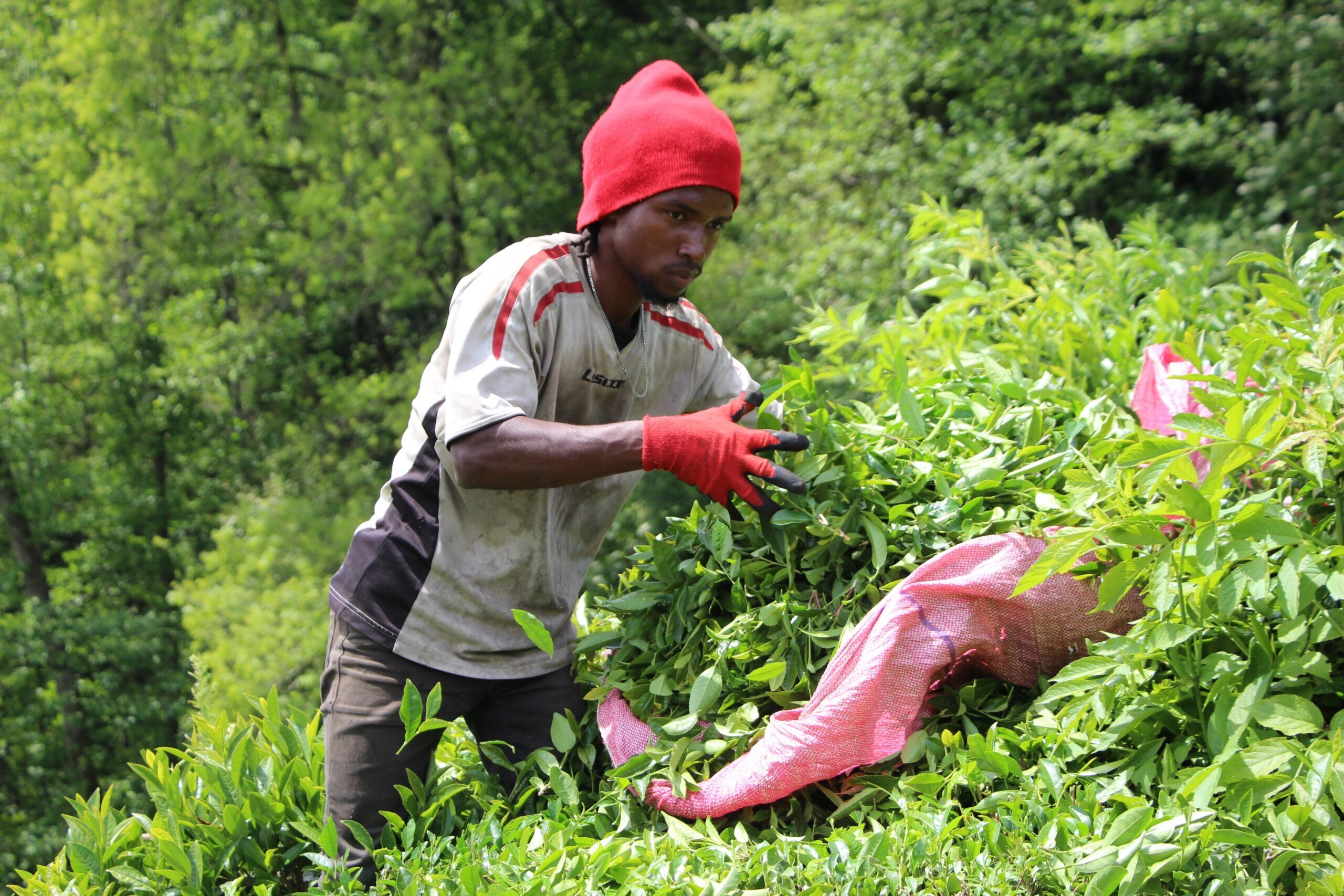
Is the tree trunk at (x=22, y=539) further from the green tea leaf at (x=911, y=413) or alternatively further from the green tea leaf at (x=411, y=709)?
the green tea leaf at (x=911, y=413)

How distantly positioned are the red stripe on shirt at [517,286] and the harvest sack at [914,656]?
86cm

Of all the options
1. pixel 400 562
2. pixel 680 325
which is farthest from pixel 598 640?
pixel 680 325

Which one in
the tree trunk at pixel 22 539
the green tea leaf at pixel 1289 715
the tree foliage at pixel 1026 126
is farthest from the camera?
the tree trunk at pixel 22 539

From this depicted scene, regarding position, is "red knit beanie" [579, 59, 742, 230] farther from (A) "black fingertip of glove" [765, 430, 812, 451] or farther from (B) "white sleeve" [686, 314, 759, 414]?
(A) "black fingertip of glove" [765, 430, 812, 451]

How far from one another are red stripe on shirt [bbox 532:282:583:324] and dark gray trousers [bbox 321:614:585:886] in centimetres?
77

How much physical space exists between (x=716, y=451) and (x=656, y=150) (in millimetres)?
660

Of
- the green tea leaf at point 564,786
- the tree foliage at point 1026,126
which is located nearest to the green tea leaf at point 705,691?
the green tea leaf at point 564,786

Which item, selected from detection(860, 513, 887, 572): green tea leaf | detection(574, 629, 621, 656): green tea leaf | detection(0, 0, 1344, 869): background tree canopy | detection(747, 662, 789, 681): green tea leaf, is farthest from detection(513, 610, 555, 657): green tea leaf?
detection(0, 0, 1344, 869): background tree canopy

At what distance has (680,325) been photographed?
2.67 metres

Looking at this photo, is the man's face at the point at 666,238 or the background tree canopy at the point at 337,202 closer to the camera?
the man's face at the point at 666,238

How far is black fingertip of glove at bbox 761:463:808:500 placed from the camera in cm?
220

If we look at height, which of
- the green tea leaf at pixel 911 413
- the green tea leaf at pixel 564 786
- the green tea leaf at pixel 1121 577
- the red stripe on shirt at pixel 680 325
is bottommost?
the green tea leaf at pixel 564 786

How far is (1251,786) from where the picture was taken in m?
1.75

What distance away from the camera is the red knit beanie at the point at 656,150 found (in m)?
2.41
